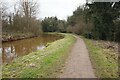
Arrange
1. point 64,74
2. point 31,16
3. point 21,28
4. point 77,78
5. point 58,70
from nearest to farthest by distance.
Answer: point 77,78 → point 64,74 → point 58,70 → point 21,28 → point 31,16

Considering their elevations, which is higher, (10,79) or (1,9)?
(1,9)

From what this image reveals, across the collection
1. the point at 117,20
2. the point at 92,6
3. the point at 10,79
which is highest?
the point at 92,6

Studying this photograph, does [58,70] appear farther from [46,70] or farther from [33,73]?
[33,73]

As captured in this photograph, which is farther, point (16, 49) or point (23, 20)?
point (23, 20)

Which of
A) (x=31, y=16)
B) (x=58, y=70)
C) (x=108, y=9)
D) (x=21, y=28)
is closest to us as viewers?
(x=58, y=70)

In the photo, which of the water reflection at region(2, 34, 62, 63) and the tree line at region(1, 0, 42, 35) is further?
the tree line at region(1, 0, 42, 35)

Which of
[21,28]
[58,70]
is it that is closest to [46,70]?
[58,70]

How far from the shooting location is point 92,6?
1185 inches

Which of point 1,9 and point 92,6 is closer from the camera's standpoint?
point 92,6

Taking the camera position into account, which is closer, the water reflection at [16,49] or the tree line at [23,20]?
the water reflection at [16,49]

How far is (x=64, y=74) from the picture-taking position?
8.56m

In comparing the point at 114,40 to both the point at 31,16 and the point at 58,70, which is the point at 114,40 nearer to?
the point at 58,70

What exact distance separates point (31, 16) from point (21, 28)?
6.59 meters

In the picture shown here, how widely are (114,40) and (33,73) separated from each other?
22.5m
